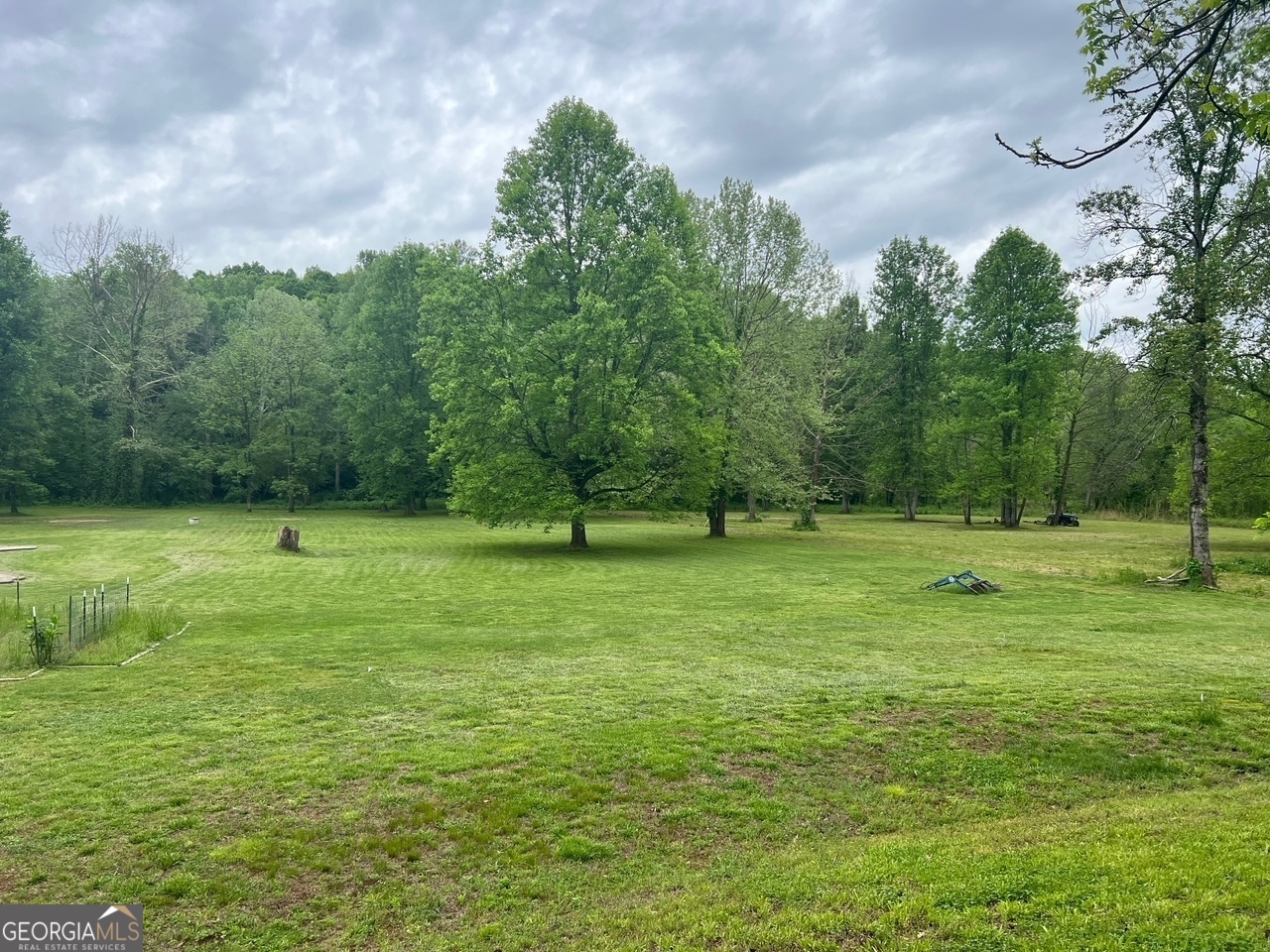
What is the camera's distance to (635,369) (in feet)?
80.7

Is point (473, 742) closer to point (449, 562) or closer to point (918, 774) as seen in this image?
point (918, 774)

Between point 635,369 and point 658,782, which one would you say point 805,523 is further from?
point 658,782

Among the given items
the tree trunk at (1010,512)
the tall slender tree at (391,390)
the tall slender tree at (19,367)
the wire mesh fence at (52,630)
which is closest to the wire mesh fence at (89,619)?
the wire mesh fence at (52,630)

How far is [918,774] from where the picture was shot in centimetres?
571

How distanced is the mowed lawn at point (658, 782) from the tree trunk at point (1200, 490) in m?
5.84

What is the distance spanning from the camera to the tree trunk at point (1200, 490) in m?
17.0

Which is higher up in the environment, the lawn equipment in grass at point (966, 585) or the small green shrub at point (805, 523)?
the small green shrub at point (805, 523)

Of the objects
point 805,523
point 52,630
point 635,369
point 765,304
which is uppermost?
point 765,304

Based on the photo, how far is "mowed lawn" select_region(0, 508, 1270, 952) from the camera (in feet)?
12.1

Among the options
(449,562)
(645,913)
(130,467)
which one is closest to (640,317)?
(449,562)

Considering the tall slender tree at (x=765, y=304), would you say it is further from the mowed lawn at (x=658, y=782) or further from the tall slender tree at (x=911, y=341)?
the tall slender tree at (x=911, y=341)

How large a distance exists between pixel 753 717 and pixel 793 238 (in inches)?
1065

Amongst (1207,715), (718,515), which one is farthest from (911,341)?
(1207,715)

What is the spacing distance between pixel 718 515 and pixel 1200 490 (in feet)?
51.9
